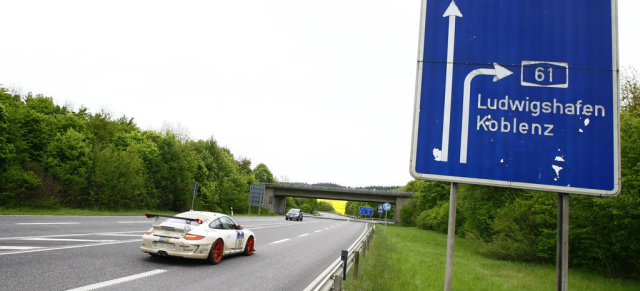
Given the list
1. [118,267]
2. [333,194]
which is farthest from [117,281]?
[333,194]

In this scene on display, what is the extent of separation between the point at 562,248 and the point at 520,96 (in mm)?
1061

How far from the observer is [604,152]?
2.45 meters

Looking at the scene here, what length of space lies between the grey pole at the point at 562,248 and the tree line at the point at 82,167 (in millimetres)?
31346

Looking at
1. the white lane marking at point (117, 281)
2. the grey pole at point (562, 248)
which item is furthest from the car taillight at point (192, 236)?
the grey pole at point (562, 248)

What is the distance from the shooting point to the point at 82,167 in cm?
3241

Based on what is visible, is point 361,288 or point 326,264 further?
point 326,264

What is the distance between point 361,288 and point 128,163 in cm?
3458

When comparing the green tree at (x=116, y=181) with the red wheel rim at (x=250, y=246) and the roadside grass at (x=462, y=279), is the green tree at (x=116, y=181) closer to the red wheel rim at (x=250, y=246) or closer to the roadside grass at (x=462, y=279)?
the red wheel rim at (x=250, y=246)

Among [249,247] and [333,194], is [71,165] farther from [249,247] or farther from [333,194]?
[333,194]

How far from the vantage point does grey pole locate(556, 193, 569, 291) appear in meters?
2.38

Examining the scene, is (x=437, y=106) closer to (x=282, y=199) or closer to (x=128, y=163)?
(x=128, y=163)

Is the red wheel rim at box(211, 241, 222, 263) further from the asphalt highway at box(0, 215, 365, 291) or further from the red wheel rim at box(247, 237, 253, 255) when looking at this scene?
the red wheel rim at box(247, 237, 253, 255)

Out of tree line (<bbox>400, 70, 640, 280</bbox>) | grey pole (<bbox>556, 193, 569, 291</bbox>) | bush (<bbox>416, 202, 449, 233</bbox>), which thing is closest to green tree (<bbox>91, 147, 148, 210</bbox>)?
tree line (<bbox>400, 70, 640, 280</bbox>)

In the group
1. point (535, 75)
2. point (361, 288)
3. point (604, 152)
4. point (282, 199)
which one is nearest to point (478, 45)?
point (535, 75)
